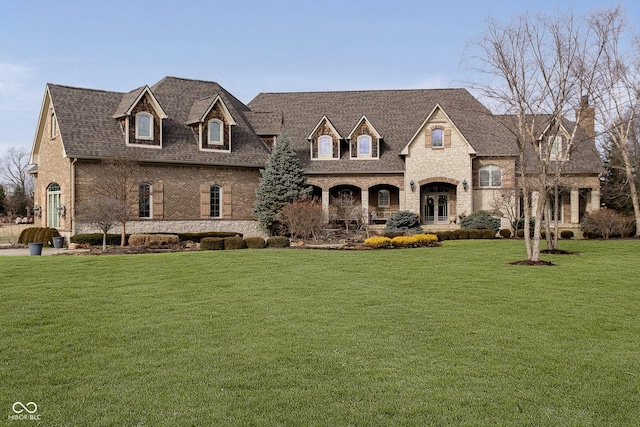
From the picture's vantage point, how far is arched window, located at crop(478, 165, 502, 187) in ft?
111

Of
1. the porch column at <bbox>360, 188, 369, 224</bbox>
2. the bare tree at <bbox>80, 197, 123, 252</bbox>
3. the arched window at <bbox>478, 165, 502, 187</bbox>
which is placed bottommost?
the bare tree at <bbox>80, 197, 123, 252</bbox>

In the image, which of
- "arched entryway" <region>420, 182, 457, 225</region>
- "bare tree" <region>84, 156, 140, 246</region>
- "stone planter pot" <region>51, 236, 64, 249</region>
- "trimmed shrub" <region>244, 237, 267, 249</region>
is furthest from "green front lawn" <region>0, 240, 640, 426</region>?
"arched entryway" <region>420, 182, 457, 225</region>

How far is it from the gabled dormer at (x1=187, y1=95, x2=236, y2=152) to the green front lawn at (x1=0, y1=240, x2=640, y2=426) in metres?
17.0

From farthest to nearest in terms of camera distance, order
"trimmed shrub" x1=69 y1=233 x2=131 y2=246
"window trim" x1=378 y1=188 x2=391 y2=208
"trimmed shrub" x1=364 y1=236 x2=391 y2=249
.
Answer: "window trim" x1=378 y1=188 x2=391 y2=208
"trimmed shrub" x1=69 y1=233 x2=131 y2=246
"trimmed shrub" x1=364 y1=236 x2=391 y2=249

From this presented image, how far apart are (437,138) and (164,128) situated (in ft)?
52.6

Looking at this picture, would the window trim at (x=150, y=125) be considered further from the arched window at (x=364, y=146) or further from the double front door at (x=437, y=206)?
the double front door at (x=437, y=206)

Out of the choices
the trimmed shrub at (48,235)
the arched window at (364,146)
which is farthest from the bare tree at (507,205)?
the trimmed shrub at (48,235)

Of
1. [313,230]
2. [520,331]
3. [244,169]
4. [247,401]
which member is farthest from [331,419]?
[244,169]

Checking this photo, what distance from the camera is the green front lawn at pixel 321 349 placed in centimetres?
518

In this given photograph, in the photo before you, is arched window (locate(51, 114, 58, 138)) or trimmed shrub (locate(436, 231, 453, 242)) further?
arched window (locate(51, 114, 58, 138))

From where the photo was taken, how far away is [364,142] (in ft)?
113

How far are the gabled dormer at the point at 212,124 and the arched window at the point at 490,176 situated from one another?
51.5 ft

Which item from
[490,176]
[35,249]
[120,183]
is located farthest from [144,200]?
[490,176]

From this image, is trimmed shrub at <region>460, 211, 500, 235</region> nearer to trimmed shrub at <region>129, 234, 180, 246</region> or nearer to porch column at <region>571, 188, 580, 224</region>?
porch column at <region>571, 188, 580, 224</region>
